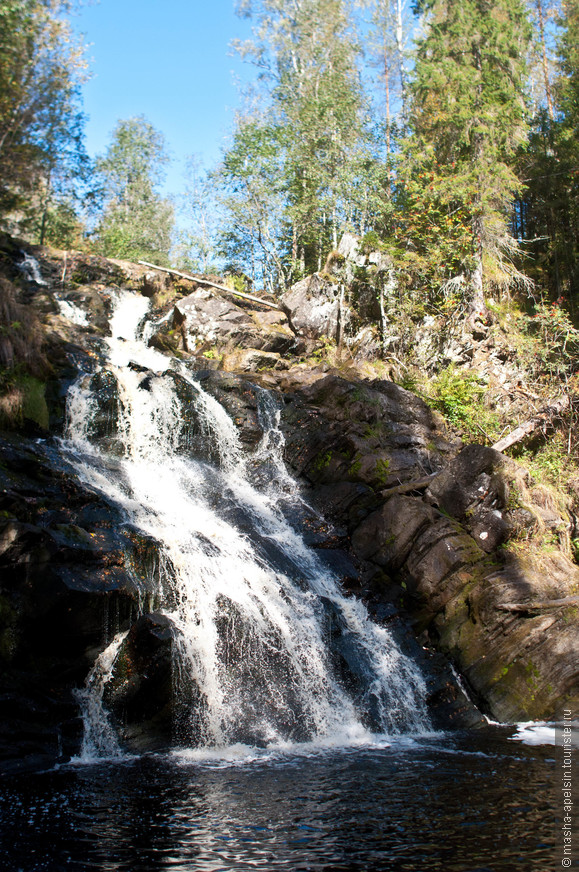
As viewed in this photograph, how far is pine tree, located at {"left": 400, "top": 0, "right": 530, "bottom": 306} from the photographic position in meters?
19.9

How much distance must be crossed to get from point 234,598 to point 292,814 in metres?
4.41

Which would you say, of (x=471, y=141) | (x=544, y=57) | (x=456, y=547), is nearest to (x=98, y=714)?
(x=456, y=547)

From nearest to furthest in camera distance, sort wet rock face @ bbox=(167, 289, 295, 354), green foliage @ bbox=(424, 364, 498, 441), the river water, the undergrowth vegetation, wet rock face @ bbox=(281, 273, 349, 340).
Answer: the river water, the undergrowth vegetation, green foliage @ bbox=(424, 364, 498, 441), wet rock face @ bbox=(167, 289, 295, 354), wet rock face @ bbox=(281, 273, 349, 340)

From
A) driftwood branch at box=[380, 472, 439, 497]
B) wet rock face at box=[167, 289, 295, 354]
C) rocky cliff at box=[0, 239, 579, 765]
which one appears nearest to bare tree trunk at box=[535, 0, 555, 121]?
rocky cliff at box=[0, 239, 579, 765]

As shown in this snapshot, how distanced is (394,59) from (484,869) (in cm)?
3454

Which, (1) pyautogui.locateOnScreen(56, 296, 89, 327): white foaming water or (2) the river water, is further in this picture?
(1) pyautogui.locateOnScreen(56, 296, 89, 327): white foaming water

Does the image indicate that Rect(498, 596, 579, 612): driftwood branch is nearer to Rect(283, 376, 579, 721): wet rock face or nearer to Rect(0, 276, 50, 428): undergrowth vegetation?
Rect(283, 376, 579, 721): wet rock face

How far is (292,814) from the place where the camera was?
212 inches

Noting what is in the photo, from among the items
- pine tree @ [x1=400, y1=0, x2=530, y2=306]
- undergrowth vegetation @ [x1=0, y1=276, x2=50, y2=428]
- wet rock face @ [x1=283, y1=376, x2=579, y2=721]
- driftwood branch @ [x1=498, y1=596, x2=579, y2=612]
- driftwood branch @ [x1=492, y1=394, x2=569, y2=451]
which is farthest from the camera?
pine tree @ [x1=400, y1=0, x2=530, y2=306]

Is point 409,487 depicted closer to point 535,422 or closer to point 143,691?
point 535,422

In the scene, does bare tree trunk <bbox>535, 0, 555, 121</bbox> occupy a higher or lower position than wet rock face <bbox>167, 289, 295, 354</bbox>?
higher

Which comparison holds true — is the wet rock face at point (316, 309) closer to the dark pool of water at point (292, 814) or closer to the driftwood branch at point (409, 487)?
the driftwood branch at point (409, 487)

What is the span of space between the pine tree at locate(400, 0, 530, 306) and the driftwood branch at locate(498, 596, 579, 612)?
39.9 ft

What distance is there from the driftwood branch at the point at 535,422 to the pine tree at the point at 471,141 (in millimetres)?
5091
